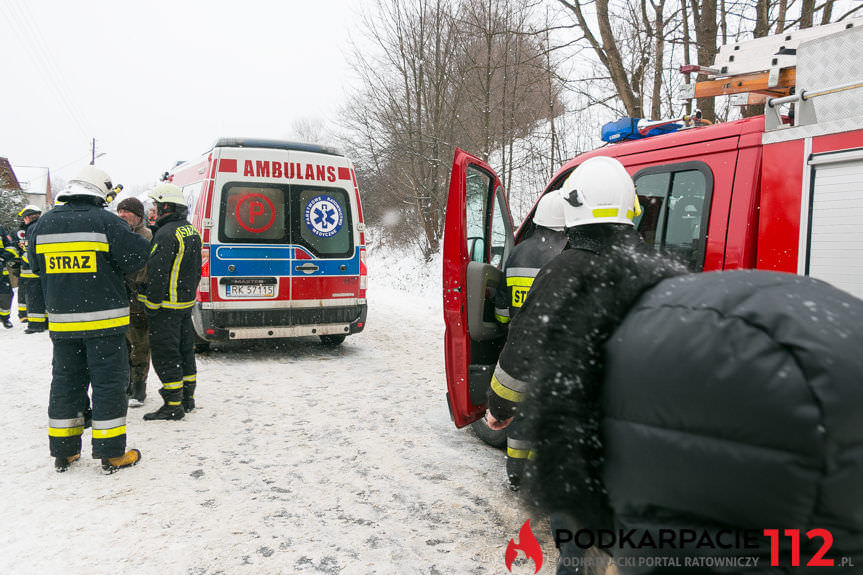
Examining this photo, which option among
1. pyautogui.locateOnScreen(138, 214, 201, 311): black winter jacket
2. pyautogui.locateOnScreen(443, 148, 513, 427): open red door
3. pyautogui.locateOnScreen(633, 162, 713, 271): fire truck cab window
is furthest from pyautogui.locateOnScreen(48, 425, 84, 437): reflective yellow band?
pyautogui.locateOnScreen(633, 162, 713, 271): fire truck cab window

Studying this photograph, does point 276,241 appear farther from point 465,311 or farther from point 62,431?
point 465,311

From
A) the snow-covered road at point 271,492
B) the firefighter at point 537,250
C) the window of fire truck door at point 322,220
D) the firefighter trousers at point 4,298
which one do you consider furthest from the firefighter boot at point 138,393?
the firefighter trousers at point 4,298

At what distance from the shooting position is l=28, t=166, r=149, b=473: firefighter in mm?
3623

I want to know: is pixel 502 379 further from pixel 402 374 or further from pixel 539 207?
pixel 402 374

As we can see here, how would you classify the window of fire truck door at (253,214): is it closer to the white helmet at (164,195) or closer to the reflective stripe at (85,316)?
the white helmet at (164,195)

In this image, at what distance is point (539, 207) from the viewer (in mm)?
3514

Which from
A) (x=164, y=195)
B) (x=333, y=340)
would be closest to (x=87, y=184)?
(x=164, y=195)

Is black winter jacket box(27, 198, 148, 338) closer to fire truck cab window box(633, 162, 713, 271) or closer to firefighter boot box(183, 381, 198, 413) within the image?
firefighter boot box(183, 381, 198, 413)

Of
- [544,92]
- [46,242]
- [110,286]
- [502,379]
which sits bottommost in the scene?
[502,379]

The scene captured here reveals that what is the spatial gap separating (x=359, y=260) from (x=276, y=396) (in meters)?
2.50

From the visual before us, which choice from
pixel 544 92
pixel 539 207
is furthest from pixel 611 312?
pixel 544 92

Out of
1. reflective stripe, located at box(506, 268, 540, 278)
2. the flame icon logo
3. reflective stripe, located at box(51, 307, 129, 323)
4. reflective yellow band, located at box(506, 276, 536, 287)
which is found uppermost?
reflective stripe, located at box(506, 268, 540, 278)

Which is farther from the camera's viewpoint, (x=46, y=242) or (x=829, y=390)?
(x=46, y=242)

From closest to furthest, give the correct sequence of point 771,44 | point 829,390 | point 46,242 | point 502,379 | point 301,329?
point 829,390 < point 502,379 < point 771,44 < point 46,242 < point 301,329
